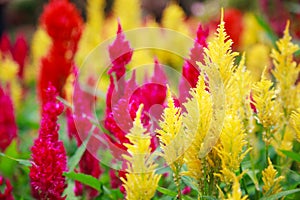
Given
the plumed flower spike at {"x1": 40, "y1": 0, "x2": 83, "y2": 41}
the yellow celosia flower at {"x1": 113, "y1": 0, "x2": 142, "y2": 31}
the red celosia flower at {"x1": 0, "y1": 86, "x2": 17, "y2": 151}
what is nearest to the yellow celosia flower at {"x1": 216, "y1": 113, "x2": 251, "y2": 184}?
the red celosia flower at {"x1": 0, "y1": 86, "x2": 17, "y2": 151}

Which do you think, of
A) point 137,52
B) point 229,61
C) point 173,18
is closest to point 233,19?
point 173,18

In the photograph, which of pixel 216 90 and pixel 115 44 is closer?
pixel 216 90

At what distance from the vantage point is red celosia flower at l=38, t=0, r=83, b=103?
293 centimetres

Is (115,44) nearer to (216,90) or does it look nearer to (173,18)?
(216,90)

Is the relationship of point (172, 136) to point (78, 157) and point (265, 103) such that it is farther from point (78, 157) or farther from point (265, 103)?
point (78, 157)

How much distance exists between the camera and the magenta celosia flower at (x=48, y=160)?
1663mm

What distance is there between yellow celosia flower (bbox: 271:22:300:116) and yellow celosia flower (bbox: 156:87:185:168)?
59 cm

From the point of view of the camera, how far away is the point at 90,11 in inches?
206

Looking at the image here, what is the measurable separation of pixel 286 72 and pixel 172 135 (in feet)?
2.11

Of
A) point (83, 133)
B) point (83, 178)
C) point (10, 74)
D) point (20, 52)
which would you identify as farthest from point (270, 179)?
point (20, 52)

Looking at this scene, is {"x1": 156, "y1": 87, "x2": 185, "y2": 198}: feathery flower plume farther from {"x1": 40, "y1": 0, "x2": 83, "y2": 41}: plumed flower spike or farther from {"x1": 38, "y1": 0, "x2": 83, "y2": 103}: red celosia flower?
{"x1": 40, "y1": 0, "x2": 83, "y2": 41}: plumed flower spike

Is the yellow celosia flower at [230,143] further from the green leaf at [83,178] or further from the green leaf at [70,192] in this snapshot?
the green leaf at [70,192]

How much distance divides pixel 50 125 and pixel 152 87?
0.44 metres

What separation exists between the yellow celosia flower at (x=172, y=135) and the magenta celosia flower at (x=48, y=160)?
364mm
